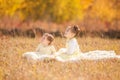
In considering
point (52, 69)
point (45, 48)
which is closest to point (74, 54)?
point (45, 48)

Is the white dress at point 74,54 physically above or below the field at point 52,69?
below

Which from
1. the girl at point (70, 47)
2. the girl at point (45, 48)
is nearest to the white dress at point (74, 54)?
the girl at point (70, 47)

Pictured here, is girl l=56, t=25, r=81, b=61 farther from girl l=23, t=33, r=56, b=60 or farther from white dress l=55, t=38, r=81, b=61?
girl l=23, t=33, r=56, b=60

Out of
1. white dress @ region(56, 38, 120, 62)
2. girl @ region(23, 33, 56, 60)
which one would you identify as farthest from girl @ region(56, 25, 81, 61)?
girl @ region(23, 33, 56, 60)

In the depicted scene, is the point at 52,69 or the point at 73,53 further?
the point at 73,53

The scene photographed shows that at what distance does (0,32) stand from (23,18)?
19.8ft

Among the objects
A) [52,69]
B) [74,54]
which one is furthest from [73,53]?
[52,69]

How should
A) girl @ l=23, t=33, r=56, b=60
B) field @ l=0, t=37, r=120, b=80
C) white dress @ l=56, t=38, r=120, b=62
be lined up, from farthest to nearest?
white dress @ l=56, t=38, r=120, b=62, girl @ l=23, t=33, r=56, b=60, field @ l=0, t=37, r=120, b=80

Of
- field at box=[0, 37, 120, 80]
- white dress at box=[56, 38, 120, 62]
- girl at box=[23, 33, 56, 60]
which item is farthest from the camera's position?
white dress at box=[56, 38, 120, 62]

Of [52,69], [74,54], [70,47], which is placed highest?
[52,69]

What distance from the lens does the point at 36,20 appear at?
1847 centimetres

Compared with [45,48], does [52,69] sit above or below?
above

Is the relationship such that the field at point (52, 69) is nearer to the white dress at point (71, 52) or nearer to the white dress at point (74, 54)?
the white dress at point (74, 54)

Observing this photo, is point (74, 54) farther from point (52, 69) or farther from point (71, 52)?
point (52, 69)
